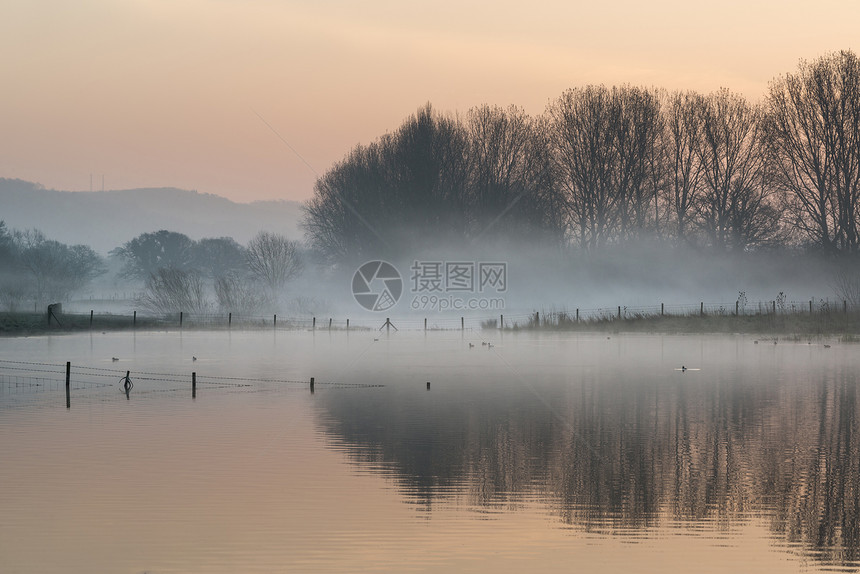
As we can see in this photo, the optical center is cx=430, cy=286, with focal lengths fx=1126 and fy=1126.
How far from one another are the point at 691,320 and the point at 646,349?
18.7 metres

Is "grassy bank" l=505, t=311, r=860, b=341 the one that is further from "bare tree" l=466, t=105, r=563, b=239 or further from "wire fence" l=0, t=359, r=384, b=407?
"wire fence" l=0, t=359, r=384, b=407

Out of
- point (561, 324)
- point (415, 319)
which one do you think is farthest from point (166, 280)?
point (561, 324)

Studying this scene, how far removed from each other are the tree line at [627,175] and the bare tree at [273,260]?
41.5m

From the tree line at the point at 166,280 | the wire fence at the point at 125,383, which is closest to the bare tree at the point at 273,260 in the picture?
the tree line at the point at 166,280

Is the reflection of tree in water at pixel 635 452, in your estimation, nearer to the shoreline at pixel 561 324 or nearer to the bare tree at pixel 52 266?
the shoreline at pixel 561 324

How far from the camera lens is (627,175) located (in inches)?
3465

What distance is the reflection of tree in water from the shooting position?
15531 mm

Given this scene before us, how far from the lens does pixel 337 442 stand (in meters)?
22.9

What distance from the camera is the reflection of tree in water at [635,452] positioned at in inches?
611

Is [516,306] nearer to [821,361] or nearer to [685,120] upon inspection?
[685,120]

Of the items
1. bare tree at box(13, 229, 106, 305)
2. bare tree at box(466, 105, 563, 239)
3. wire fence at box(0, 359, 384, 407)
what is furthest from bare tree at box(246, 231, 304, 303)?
wire fence at box(0, 359, 384, 407)

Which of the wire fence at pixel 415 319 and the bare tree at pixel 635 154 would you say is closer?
the wire fence at pixel 415 319

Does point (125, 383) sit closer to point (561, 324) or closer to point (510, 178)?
point (561, 324)

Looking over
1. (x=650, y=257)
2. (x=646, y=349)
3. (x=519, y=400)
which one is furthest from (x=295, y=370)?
(x=650, y=257)
